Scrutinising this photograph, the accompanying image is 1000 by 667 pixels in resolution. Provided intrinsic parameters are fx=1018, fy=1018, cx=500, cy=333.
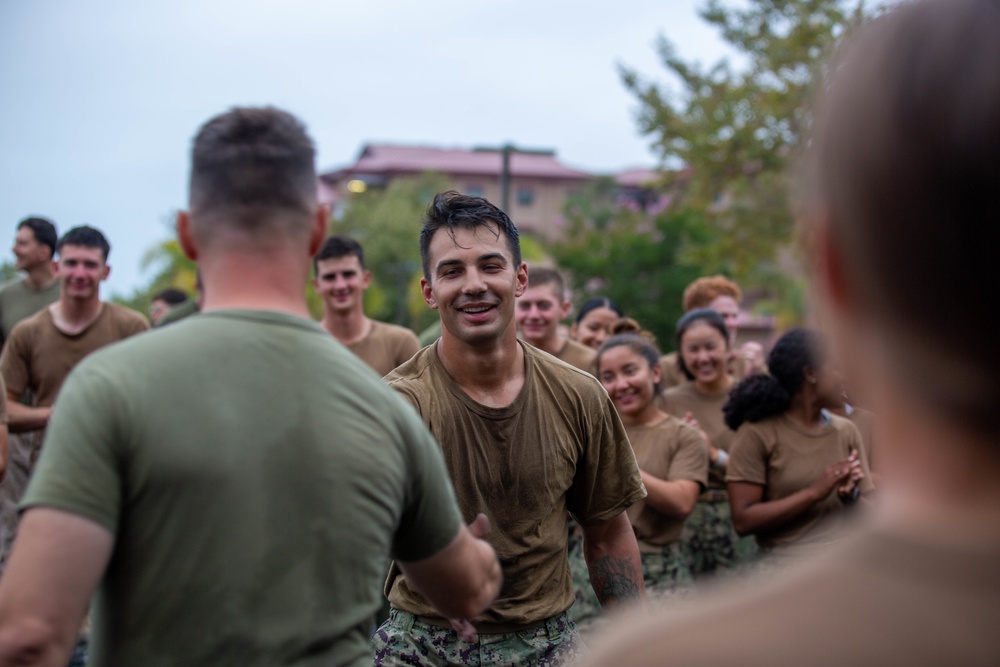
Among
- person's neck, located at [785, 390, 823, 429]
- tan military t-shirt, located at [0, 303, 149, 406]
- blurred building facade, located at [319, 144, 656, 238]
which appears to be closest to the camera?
person's neck, located at [785, 390, 823, 429]

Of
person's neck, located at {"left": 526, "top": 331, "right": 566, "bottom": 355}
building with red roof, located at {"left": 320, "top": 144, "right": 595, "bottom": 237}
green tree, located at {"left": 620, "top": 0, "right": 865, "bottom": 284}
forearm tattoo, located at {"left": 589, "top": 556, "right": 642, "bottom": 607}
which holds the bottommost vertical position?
forearm tattoo, located at {"left": 589, "top": 556, "right": 642, "bottom": 607}

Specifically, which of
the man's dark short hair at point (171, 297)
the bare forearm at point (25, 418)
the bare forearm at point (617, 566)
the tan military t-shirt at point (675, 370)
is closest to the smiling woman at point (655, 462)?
the tan military t-shirt at point (675, 370)

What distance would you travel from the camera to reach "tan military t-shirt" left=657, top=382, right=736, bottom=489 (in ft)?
23.6

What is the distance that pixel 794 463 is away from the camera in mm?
6027

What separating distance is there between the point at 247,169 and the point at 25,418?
18.4 feet

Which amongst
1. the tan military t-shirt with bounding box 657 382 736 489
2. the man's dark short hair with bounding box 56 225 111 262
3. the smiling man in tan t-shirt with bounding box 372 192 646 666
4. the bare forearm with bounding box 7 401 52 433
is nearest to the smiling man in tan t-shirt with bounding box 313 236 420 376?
the man's dark short hair with bounding box 56 225 111 262

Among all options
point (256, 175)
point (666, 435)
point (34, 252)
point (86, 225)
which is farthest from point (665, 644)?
point (34, 252)

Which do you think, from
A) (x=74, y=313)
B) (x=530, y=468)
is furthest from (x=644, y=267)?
(x=530, y=468)

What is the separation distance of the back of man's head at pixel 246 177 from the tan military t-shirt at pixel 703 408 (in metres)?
5.23

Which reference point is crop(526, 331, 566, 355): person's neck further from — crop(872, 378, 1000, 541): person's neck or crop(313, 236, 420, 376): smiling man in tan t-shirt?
crop(872, 378, 1000, 541): person's neck

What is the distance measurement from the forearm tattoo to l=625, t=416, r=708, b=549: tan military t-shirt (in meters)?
2.17

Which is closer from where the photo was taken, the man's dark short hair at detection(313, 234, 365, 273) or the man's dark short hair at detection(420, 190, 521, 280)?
the man's dark short hair at detection(420, 190, 521, 280)

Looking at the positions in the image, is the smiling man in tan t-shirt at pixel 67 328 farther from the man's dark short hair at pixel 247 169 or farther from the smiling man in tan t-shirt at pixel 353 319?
the man's dark short hair at pixel 247 169

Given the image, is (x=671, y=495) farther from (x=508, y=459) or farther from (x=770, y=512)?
(x=508, y=459)
